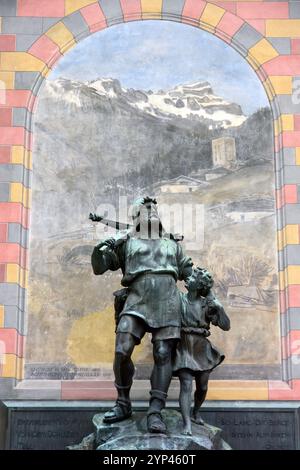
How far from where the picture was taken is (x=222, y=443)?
8.21 m

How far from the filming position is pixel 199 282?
27.1ft

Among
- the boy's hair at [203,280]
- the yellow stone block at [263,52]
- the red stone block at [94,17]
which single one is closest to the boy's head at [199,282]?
the boy's hair at [203,280]

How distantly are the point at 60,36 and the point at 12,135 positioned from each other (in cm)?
115

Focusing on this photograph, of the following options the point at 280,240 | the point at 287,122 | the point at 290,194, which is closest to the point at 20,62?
the point at 287,122

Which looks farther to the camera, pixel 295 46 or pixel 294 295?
pixel 295 46

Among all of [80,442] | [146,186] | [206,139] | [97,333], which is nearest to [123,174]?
[146,186]

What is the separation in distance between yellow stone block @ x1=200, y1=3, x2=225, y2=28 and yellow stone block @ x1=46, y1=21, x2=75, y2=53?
1.35 metres

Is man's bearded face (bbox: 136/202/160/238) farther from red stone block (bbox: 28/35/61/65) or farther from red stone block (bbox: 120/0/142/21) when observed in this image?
red stone block (bbox: 120/0/142/21)

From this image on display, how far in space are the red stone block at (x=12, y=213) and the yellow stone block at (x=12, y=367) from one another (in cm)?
127

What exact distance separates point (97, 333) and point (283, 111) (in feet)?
9.19

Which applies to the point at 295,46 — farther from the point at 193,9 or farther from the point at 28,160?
the point at 28,160

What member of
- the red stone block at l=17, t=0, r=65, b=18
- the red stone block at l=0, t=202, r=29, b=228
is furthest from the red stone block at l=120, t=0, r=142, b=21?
the red stone block at l=0, t=202, r=29, b=228
